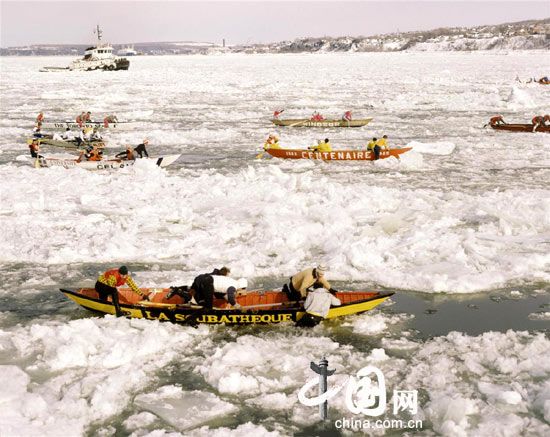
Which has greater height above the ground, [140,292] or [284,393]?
[140,292]

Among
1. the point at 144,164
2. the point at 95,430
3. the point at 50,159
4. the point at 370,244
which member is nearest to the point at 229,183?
the point at 144,164

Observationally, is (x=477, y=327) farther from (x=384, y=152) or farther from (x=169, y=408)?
(x=384, y=152)

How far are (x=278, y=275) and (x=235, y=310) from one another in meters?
2.71

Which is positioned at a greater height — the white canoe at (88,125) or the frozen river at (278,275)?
the white canoe at (88,125)

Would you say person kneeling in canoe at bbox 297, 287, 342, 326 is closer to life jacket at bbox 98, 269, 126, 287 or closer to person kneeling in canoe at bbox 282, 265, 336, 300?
person kneeling in canoe at bbox 282, 265, 336, 300

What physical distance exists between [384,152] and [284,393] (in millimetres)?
16334

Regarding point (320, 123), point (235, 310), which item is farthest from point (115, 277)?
point (320, 123)

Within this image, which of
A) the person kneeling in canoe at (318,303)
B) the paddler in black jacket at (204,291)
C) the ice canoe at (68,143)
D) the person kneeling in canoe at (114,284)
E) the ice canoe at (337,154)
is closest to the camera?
the person kneeling in canoe at (318,303)

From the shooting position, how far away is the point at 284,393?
767cm

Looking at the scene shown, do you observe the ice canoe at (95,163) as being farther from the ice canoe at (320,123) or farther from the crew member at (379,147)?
the ice canoe at (320,123)

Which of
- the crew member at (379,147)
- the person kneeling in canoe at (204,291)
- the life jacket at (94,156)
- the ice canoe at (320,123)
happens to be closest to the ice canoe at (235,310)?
the person kneeling in canoe at (204,291)

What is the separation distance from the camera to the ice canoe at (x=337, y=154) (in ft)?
73.8

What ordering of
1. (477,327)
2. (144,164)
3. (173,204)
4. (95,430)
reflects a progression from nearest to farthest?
(95,430) → (477,327) → (173,204) → (144,164)

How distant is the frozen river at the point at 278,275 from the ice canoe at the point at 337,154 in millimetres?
613
